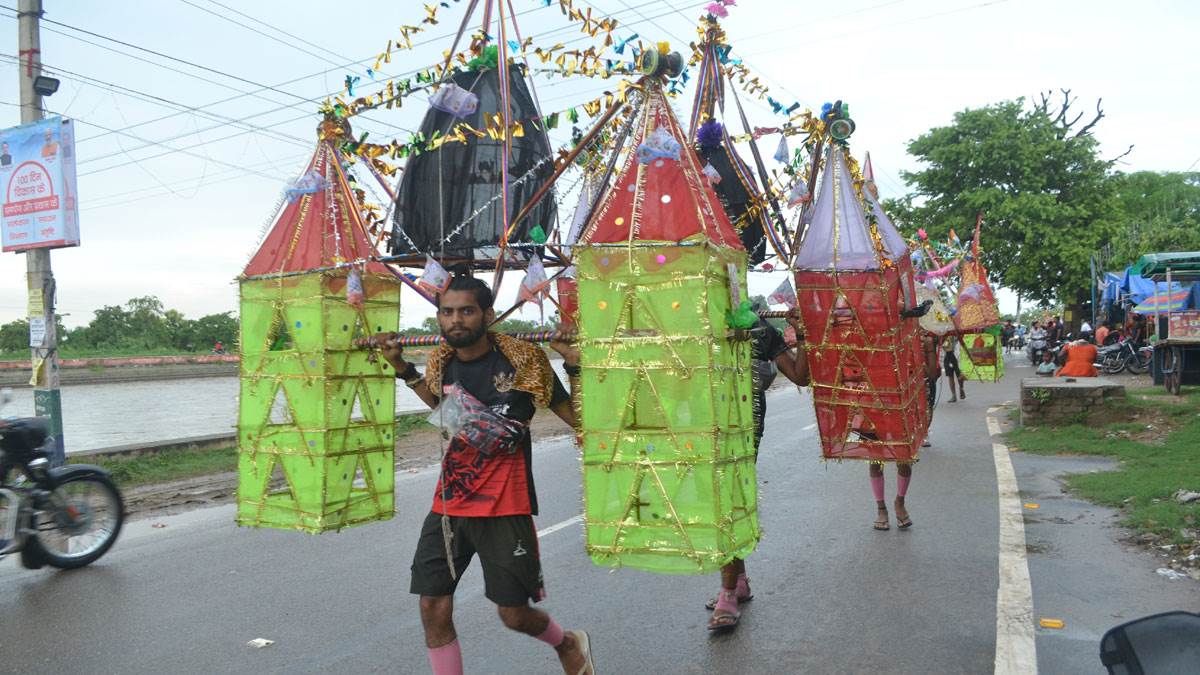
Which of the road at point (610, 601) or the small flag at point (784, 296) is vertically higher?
the small flag at point (784, 296)

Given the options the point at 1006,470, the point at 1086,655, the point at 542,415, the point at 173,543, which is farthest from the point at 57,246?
the point at 542,415

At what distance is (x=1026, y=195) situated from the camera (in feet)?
107

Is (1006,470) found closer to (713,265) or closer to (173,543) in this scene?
(713,265)

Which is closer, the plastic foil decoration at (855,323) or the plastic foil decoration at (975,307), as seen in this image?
the plastic foil decoration at (855,323)

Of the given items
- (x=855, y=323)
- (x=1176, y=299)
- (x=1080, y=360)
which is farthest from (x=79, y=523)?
(x=1176, y=299)

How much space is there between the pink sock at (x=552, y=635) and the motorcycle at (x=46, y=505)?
4.14 m

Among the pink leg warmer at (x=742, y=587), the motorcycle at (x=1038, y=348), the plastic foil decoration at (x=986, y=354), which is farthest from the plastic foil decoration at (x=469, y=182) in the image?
the motorcycle at (x=1038, y=348)

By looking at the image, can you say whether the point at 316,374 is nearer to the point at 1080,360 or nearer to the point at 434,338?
the point at 434,338

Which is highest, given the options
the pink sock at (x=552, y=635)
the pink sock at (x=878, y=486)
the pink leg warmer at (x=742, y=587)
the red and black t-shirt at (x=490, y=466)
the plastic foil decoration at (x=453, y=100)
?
the plastic foil decoration at (x=453, y=100)

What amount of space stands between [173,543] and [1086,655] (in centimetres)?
604

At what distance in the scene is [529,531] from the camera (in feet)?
11.0

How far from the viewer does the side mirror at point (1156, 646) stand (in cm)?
237

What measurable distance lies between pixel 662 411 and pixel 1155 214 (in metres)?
53.3

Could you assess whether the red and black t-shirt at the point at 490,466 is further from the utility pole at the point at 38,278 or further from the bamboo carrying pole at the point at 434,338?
the utility pole at the point at 38,278
